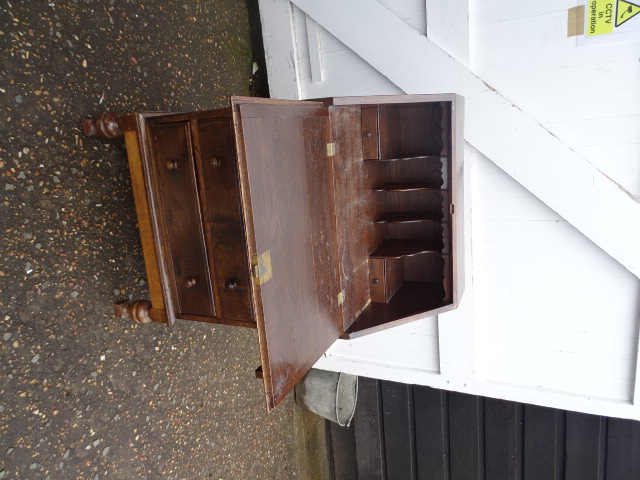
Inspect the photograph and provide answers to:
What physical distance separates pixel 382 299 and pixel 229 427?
1168 millimetres

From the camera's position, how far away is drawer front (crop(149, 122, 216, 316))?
4.83 ft

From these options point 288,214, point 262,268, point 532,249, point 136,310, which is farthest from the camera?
point 532,249

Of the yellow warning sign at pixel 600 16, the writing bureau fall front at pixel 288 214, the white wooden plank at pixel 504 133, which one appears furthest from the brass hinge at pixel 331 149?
the yellow warning sign at pixel 600 16

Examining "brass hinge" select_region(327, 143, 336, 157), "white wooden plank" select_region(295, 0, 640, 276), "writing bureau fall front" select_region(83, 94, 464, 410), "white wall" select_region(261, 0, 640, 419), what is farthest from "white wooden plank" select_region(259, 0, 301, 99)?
"brass hinge" select_region(327, 143, 336, 157)

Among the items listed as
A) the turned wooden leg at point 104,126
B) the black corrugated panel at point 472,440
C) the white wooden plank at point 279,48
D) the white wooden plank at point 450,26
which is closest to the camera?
the turned wooden leg at point 104,126

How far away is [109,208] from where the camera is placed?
1749 mm

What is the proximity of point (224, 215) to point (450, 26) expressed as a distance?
1354 millimetres

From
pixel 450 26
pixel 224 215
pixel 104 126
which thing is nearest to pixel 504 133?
pixel 450 26

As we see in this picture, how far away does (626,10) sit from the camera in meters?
1.75

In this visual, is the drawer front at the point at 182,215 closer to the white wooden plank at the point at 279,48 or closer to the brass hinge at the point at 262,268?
the brass hinge at the point at 262,268

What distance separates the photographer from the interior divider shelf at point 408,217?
194 centimetres

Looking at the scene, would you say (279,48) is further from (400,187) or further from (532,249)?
(532,249)

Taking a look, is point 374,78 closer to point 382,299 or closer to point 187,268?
point 382,299

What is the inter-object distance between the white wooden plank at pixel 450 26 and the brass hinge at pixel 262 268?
141cm
